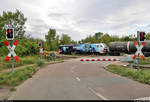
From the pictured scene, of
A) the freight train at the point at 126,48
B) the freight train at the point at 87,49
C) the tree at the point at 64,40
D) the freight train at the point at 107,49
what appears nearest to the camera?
the freight train at the point at 126,48

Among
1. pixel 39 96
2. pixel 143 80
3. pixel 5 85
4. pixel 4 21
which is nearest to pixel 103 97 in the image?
pixel 39 96

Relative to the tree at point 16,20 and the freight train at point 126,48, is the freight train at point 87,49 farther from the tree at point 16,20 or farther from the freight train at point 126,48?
the tree at point 16,20

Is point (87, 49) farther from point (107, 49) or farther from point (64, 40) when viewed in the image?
point (64, 40)

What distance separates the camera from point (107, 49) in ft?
129

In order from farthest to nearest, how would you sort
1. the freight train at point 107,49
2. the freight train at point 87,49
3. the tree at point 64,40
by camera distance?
the tree at point 64,40
the freight train at point 87,49
the freight train at point 107,49

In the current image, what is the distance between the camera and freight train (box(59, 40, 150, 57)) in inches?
1165

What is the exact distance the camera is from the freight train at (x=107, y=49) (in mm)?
29587

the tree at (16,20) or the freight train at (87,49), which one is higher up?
the tree at (16,20)

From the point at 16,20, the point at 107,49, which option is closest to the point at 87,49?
the point at 107,49

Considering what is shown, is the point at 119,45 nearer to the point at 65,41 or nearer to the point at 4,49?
the point at 4,49

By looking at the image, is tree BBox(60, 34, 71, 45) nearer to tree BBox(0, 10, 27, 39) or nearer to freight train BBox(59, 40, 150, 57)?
freight train BBox(59, 40, 150, 57)

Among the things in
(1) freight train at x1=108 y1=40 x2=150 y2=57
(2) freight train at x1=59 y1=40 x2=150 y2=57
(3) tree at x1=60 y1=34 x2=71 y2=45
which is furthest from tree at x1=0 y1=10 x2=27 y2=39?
(3) tree at x1=60 y1=34 x2=71 y2=45

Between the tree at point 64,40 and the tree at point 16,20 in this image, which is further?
the tree at point 64,40

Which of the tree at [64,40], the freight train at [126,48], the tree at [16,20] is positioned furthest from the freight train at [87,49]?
the tree at [64,40]
